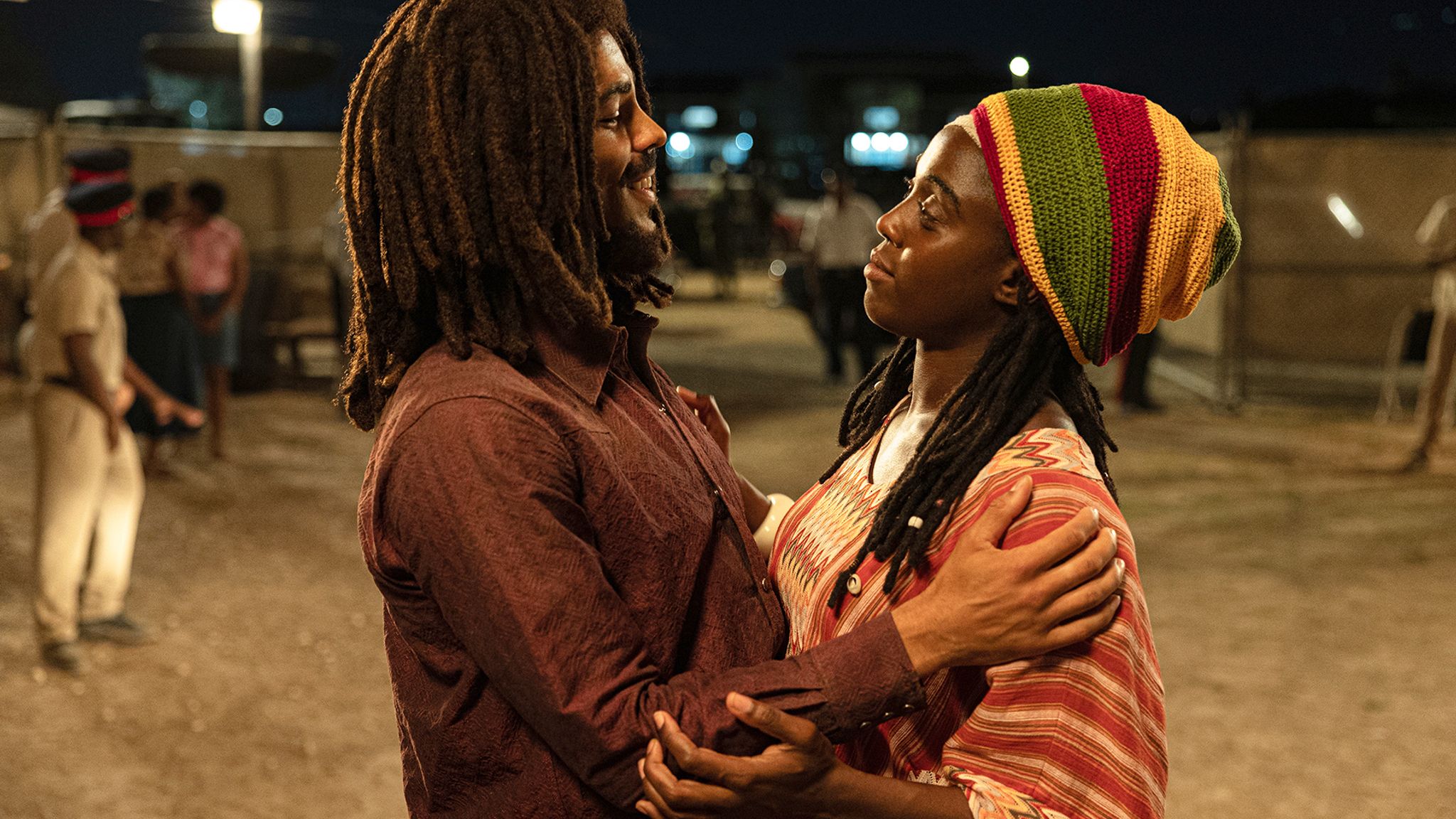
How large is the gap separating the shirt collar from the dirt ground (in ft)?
9.59

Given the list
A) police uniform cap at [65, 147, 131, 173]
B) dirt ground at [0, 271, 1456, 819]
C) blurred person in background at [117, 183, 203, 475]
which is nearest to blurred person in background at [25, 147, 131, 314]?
police uniform cap at [65, 147, 131, 173]

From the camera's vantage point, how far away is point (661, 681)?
1.70 meters

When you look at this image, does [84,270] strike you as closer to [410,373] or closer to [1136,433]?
[410,373]

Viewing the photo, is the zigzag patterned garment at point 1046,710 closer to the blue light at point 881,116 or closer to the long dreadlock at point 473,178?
the long dreadlock at point 473,178

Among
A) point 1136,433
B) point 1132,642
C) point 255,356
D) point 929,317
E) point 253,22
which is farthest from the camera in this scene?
point 253,22

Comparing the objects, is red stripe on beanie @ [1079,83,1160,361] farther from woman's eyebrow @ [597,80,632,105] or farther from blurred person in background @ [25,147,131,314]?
blurred person in background @ [25,147,131,314]

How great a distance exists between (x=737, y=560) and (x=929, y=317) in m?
0.47

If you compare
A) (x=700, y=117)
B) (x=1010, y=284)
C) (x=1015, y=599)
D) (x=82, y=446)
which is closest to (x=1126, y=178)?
(x=1010, y=284)

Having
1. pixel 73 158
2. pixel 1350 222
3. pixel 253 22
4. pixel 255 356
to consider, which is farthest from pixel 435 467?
pixel 253 22

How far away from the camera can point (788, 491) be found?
830 centimetres

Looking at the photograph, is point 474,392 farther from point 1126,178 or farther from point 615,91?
point 1126,178

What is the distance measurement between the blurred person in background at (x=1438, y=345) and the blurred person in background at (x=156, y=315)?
27.2 ft

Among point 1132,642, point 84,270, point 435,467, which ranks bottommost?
point 84,270

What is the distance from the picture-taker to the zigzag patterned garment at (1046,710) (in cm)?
163
